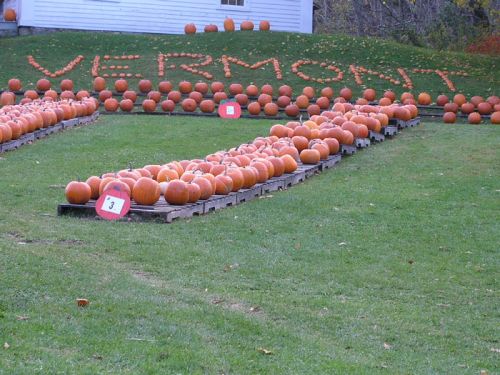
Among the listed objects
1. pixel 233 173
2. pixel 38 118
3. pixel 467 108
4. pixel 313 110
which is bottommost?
pixel 467 108

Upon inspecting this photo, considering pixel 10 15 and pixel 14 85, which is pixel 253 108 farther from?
pixel 10 15

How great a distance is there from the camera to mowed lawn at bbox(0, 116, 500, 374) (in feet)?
19.9

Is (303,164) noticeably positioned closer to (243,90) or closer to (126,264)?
(126,264)

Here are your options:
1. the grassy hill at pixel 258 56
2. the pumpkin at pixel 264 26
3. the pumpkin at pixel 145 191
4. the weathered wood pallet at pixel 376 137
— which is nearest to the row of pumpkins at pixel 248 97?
the grassy hill at pixel 258 56

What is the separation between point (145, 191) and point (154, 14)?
2239cm

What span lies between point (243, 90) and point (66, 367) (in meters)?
19.3

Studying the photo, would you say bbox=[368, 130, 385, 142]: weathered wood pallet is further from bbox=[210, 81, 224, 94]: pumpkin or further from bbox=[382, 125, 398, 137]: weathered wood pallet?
bbox=[210, 81, 224, 94]: pumpkin

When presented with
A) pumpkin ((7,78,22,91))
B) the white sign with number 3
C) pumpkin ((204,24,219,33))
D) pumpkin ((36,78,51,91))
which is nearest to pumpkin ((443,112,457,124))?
pumpkin ((36,78,51,91))

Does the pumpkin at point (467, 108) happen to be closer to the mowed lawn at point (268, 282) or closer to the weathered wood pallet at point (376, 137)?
the weathered wood pallet at point (376, 137)

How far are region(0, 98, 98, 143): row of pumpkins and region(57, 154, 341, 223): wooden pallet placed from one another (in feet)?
17.1

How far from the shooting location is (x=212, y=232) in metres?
10.1

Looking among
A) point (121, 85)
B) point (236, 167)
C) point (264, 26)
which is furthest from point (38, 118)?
point (264, 26)

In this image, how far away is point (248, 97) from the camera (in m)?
23.4

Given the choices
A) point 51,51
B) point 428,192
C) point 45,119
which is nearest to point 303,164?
point 428,192
